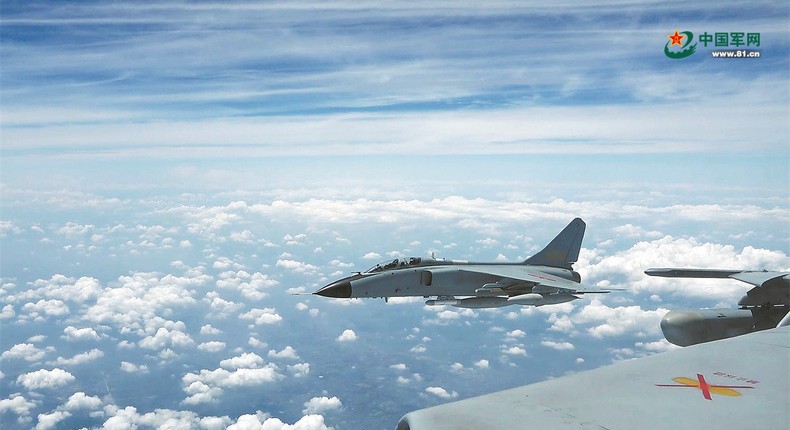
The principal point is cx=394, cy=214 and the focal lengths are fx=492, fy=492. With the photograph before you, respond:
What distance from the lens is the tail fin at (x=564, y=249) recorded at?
142ft

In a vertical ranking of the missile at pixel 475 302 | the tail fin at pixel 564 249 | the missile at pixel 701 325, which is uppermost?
the tail fin at pixel 564 249

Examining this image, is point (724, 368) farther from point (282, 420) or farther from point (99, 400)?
point (99, 400)

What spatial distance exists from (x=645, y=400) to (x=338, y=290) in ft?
99.7

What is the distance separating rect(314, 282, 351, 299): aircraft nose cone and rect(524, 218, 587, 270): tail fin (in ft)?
57.6

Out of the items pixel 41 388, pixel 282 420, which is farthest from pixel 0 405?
pixel 282 420

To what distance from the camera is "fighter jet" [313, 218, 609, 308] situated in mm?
33969

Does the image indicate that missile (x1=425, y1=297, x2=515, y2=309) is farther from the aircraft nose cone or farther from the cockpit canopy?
the aircraft nose cone

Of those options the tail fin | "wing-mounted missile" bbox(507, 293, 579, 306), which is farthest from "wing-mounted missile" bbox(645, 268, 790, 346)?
the tail fin

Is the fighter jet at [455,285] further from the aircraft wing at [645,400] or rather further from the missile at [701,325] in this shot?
the aircraft wing at [645,400]

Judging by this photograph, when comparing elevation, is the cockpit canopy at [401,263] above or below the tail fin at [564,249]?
below

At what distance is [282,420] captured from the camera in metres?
141

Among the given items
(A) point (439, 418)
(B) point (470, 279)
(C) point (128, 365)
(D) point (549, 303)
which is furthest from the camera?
(C) point (128, 365)

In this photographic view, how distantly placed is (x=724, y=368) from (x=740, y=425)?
5.42ft

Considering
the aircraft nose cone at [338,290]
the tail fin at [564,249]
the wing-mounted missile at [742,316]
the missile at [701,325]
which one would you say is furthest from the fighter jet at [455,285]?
the missile at [701,325]
